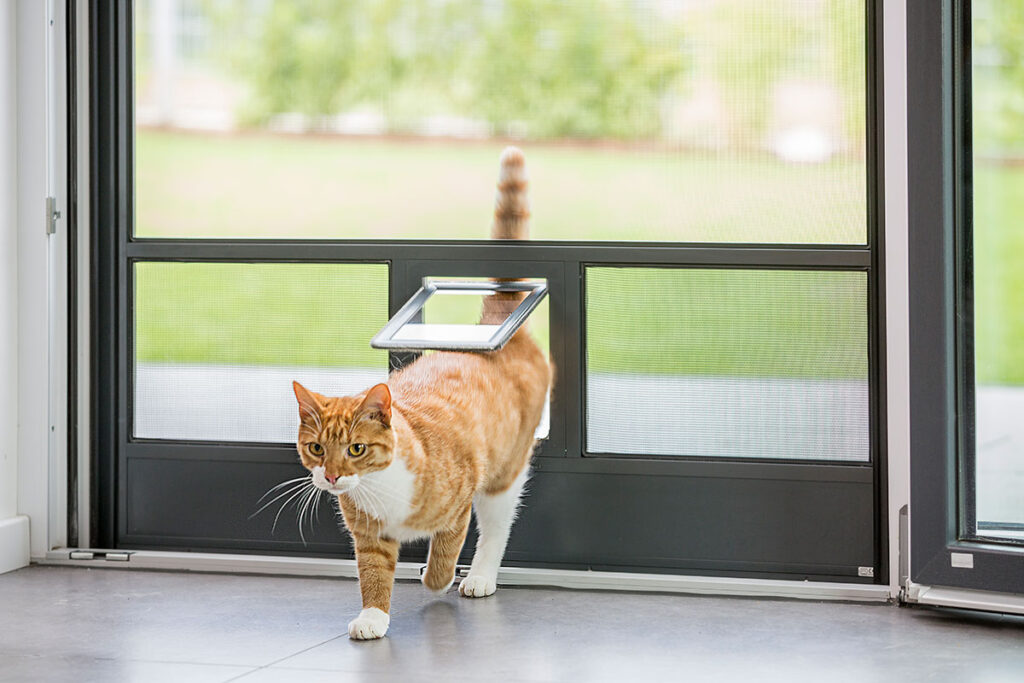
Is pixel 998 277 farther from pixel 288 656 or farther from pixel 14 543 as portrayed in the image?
pixel 14 543

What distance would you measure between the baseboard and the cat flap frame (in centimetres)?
121

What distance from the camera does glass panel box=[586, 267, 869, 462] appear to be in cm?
341

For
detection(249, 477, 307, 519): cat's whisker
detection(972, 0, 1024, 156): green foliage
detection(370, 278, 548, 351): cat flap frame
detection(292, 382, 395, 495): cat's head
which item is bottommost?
detection(249, 477, 307, 519): cat's whisker

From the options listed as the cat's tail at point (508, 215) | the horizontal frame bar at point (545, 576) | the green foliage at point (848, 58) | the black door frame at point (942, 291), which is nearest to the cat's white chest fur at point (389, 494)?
the horizontal frame bar at point (545, 576)

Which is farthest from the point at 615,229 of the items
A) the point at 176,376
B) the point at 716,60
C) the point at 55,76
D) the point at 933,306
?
the point at 55,76

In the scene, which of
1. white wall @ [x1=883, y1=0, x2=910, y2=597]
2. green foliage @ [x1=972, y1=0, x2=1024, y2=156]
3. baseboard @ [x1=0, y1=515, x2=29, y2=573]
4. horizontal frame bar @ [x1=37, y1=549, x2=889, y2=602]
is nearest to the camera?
green foliage @ [x1=972, y1=0, x2=1024, y2=156]

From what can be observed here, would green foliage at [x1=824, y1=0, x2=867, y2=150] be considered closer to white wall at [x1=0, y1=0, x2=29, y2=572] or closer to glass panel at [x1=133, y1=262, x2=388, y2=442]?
glass panel at [x1=133, y1=262, x2=388, y2=442]

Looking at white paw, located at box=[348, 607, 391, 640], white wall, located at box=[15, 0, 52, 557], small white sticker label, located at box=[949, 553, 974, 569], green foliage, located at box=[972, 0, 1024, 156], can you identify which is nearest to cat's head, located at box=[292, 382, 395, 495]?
white paw, located at box=[348, 607, 391, 640]

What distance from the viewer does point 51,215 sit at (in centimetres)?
373

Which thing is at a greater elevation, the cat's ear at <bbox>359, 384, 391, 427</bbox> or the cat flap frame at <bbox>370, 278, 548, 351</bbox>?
the cat flap frame at <bbox>370, 278, 548, 351</bbox>

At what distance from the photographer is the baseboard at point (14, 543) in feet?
12.0

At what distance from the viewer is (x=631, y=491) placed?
3531mm

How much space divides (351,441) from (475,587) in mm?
660

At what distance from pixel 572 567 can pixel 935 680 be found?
119 cm
